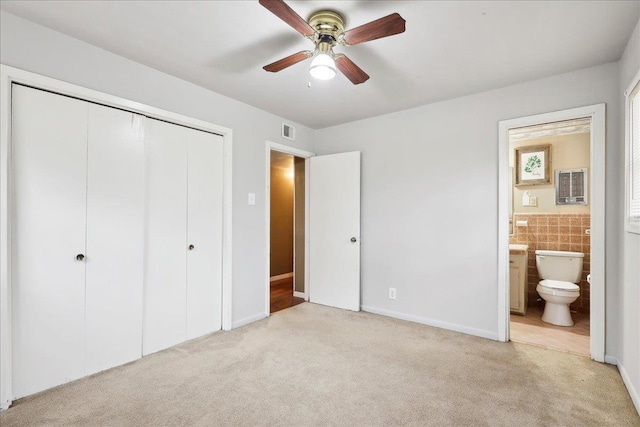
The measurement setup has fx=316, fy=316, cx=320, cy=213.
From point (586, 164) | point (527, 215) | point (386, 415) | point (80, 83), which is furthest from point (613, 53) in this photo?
point (80, 83)

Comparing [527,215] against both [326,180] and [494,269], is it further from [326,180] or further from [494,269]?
[326,180]

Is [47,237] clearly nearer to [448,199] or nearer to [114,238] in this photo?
[114,238]

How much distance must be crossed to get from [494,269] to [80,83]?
3773mm

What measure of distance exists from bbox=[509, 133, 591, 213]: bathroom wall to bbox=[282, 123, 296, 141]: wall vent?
305 centimetres

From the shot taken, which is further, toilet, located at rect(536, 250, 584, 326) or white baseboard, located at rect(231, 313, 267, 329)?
toilet, located at rect(536, 250, 584, 326)

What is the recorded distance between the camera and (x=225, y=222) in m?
3.25

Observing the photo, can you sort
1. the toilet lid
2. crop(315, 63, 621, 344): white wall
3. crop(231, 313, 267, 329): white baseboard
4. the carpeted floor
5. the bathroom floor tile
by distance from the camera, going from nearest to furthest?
the carpeted floor
crop(315, 63, 621, 344): white wall
the bathroom floor tile
crop(231, 313, 267, 329): white baseboard
the toilet lid

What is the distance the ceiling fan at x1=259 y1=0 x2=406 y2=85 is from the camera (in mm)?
1642

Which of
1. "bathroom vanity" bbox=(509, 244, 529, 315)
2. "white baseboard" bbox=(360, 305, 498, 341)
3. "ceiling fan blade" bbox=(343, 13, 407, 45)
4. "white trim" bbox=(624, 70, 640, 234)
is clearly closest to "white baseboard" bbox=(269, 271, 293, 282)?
"white baseboard" bbox=(360, 305, 498, 341)

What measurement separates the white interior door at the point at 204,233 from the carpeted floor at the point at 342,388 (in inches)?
11.2

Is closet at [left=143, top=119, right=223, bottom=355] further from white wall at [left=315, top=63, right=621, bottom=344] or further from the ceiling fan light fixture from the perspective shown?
white wall at [left=315, top=63, right=621, bottom=344]

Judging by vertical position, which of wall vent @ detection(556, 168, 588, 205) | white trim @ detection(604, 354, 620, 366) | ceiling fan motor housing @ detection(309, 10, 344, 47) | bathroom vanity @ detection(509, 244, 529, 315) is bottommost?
Result: white trim @ detection(604, 354, 620, 366)

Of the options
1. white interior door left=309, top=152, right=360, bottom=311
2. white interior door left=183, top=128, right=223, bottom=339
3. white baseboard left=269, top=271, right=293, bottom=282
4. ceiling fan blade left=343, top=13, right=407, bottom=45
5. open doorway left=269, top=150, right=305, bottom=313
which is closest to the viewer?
ceiling fan blade left=343, top=13, right=407, bottom=45

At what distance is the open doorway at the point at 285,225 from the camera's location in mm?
4805
